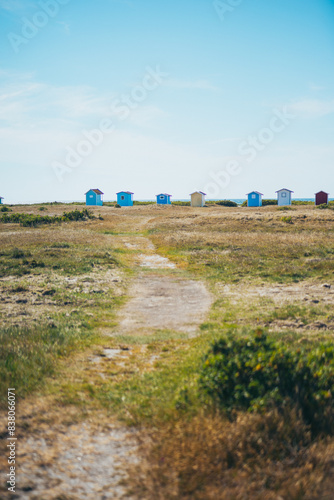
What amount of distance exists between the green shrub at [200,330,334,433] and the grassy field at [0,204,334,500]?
0.44ft

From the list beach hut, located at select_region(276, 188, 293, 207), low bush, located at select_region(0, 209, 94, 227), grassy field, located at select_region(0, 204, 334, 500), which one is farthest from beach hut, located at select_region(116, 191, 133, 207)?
grassy field, located at select_region(0, 204, 334, 500)

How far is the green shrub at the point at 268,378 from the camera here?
16.6 ft

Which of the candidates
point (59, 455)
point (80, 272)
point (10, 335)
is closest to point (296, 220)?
point (80, 272)

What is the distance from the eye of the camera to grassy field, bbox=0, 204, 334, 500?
429cm

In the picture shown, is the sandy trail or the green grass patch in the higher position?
the green grass patch

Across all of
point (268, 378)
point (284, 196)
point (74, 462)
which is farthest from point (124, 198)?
point (74, 462)

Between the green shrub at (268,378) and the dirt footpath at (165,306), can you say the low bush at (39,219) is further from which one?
the green shrub at (268,378)

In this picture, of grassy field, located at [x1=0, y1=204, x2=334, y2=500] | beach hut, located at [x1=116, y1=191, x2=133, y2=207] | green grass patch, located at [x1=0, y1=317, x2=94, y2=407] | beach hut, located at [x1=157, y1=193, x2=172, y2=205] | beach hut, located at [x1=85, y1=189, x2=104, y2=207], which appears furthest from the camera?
beach hut, located at [x1=157, y1=193, x2=172, y2=205]

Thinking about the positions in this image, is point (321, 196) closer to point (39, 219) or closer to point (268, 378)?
point (39, 219)

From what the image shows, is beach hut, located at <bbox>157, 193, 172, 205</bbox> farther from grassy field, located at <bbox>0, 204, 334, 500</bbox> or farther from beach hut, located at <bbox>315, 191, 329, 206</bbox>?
grassy field, located at <bbox>0, 204, 334, 500</bbox>

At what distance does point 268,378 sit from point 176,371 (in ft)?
7.15

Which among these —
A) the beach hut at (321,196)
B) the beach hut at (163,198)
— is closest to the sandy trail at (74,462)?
the beach hut at (321,196)

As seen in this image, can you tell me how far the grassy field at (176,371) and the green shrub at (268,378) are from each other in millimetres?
135

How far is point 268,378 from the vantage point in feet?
17.6
